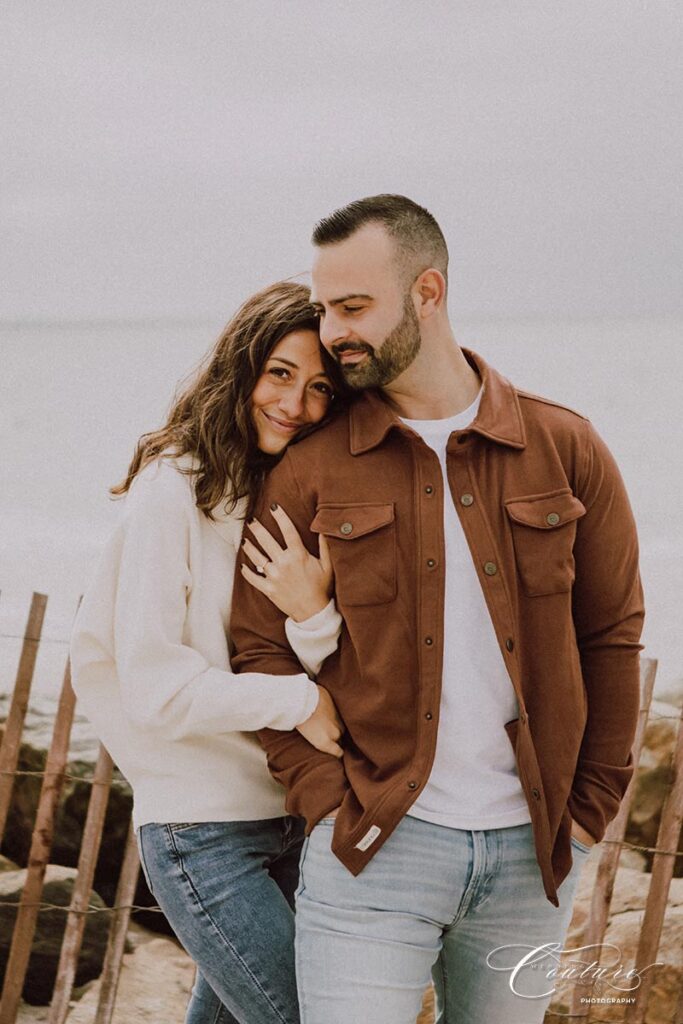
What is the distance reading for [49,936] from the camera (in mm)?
3549

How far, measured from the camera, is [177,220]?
13352 millimetres

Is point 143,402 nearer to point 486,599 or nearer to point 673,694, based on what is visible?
point 673,694

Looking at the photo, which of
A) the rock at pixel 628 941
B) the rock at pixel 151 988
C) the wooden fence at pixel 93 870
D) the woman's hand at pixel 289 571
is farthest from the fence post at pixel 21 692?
the rock at pixel 628 941

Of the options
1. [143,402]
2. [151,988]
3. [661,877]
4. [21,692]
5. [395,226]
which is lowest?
[151,988]

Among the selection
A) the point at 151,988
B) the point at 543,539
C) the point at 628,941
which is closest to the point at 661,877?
the point at 628,941

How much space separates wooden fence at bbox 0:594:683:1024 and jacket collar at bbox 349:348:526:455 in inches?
47.3

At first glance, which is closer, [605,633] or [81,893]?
[605,633]

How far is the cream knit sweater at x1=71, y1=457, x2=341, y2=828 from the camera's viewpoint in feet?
5.76

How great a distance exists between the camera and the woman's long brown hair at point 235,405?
1.88 metres

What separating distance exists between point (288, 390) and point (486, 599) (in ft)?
1.83

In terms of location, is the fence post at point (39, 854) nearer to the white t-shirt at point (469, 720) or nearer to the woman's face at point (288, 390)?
the woman's face at point (288, 390)

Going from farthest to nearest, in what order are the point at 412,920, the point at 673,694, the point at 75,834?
1. the point at 673,694
2. the point at 75,834
3. the point at 412,920

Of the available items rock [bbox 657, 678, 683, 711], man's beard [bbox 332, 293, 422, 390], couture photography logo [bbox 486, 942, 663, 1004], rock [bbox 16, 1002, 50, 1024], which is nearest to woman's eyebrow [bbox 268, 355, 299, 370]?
man's beard [bbox 332, 293, 422, 390]

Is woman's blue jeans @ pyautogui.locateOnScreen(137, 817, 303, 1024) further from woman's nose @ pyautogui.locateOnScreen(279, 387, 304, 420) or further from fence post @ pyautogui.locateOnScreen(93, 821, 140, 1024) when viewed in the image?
fence post @ pyautogui.locateOnScreen(93, 821, 140, 1024)
